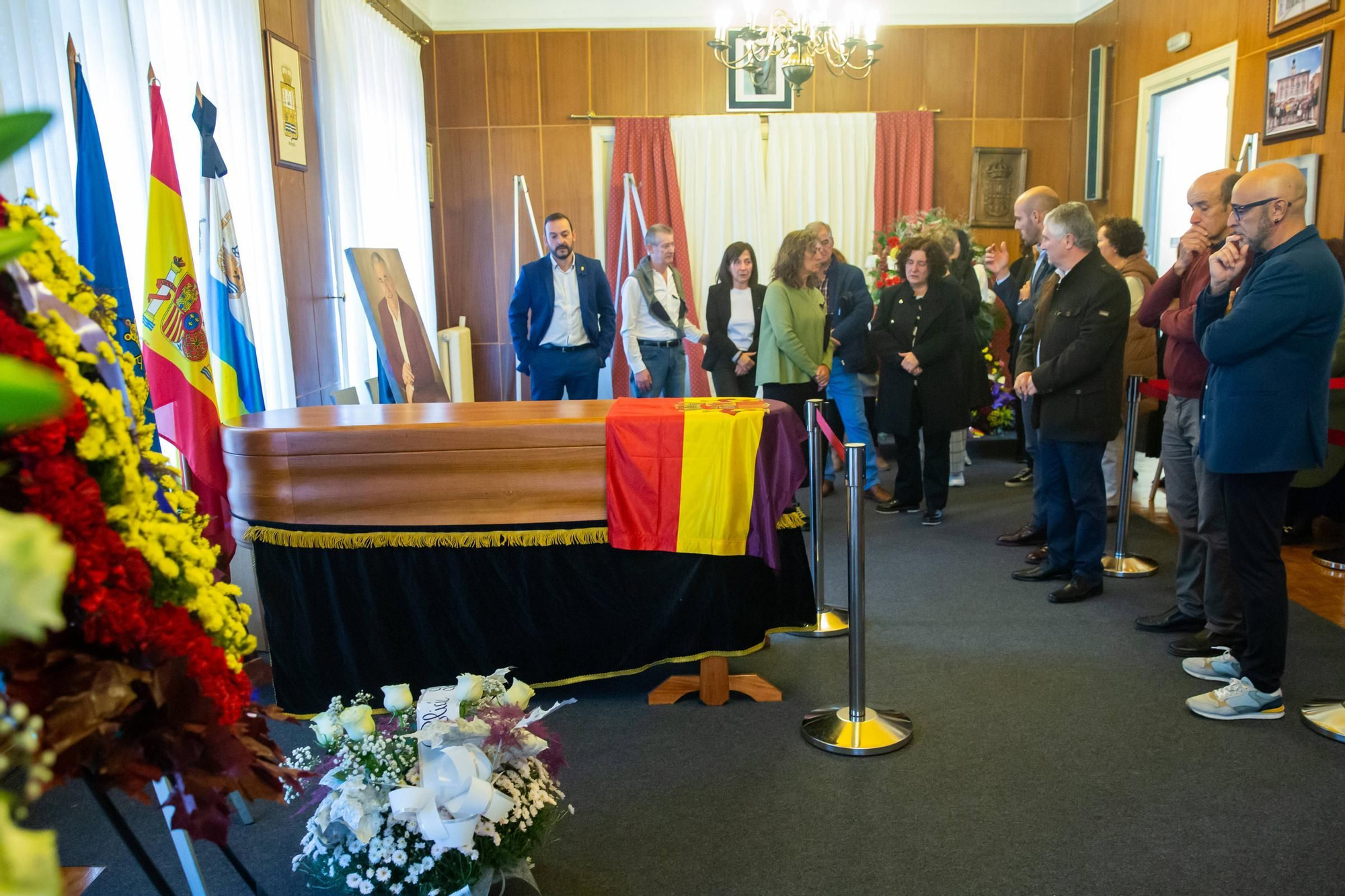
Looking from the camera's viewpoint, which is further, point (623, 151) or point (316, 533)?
point (623, 151)

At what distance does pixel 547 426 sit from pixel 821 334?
2592 millimetres

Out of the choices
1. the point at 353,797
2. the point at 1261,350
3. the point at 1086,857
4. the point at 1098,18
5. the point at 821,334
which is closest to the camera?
the point at 353,797

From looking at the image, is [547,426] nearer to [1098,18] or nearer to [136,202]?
[136,202]

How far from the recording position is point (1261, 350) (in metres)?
2.63

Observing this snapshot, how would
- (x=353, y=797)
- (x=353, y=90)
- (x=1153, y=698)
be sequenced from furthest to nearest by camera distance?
1. (x=353, y=90)
2. (x=1153, y=698)
3. (x=353, y=797)

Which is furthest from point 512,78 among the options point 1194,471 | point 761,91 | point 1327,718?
point 1327,718

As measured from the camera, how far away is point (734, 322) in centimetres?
535

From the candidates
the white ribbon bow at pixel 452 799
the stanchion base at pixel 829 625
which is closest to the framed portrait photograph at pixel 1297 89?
the stanchion base at pixel 829 625

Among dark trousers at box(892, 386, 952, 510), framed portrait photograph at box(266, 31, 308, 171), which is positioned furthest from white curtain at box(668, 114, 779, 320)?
framed portrait photograph at box(266, 31, 308, 171)

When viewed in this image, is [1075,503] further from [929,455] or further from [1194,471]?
[929,455]

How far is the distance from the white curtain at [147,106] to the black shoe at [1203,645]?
12.0 ft

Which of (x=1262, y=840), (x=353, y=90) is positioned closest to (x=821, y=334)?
(x=353, y=90)

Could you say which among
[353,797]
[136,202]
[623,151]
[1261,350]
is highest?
[623,151]

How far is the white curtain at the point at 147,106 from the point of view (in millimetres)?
2920
